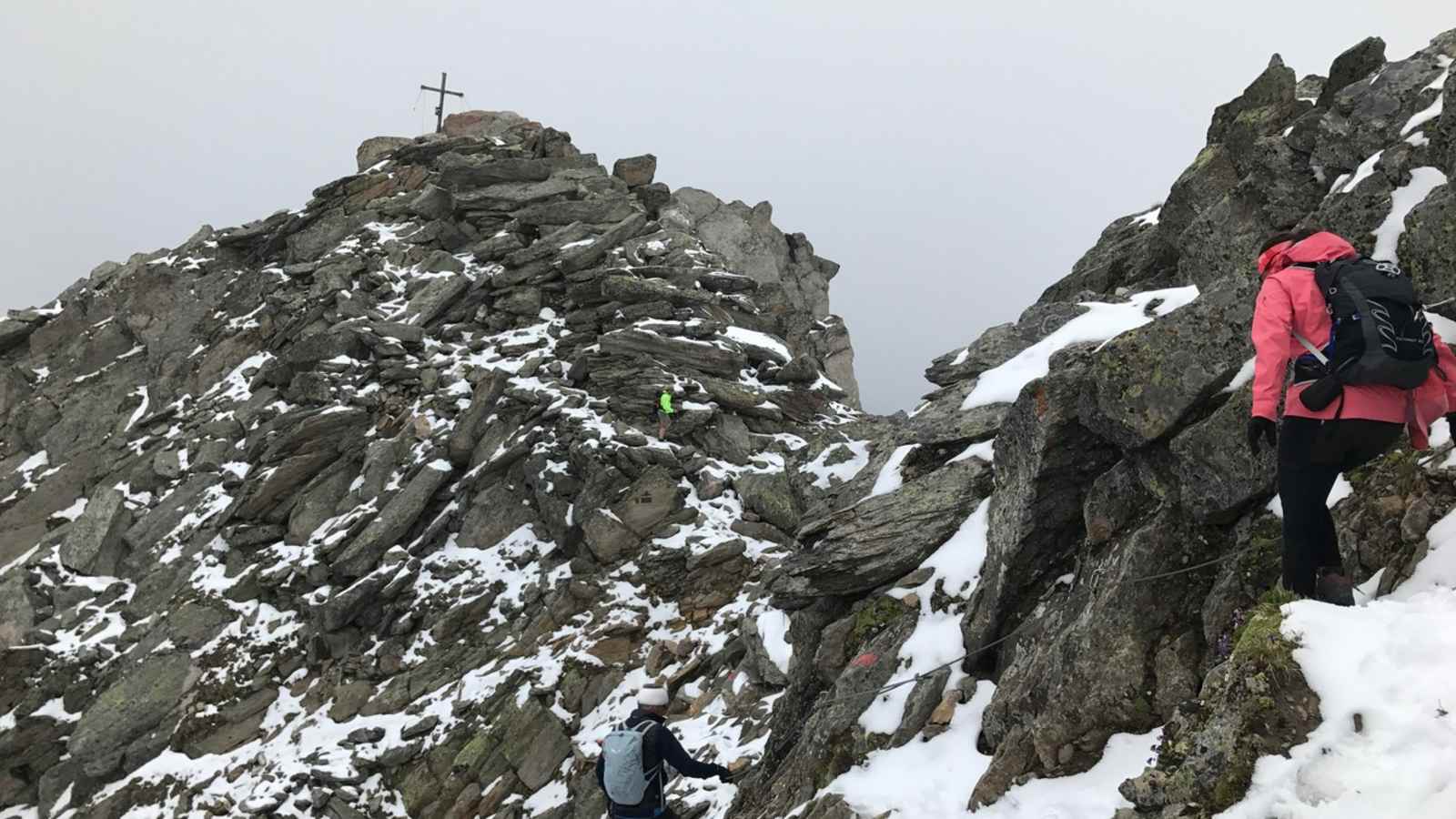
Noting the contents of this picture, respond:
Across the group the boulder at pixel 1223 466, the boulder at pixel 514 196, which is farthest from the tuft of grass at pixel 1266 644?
the boulder at pixel 514 196

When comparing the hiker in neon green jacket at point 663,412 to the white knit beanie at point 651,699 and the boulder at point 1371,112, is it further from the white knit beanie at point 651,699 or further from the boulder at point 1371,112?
the boulder at point 1371,112

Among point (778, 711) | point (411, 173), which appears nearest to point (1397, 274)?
point (778, 711)

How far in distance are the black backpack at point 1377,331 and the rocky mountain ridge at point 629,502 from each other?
1.25m

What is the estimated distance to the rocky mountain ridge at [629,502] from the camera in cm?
656

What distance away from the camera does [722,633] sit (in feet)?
52.2

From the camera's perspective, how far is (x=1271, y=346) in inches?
193

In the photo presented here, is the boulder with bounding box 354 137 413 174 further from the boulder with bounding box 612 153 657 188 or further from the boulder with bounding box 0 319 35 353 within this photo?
the boulder with bounding box 0 319 35 353

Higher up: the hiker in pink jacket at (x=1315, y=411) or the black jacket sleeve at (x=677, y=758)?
the hiker in pink jacket at (x=1315, y=411)

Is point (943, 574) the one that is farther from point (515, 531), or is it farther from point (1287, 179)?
point (515, 531)

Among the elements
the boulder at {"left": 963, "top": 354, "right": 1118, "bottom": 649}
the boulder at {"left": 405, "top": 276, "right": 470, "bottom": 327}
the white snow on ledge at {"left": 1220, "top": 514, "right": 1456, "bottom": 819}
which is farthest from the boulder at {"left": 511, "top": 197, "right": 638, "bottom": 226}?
the white snow on ledge at {"left": 1220, "top": 514, "right": 1456, "bottom": 819}

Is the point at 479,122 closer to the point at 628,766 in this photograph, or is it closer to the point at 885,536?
the point at 885,536

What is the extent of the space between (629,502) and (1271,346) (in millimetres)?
15251

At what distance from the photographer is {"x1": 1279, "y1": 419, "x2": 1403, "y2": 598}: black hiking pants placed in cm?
467

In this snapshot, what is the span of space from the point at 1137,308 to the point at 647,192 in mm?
23121
